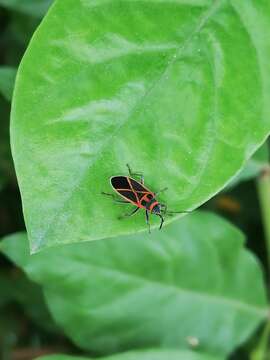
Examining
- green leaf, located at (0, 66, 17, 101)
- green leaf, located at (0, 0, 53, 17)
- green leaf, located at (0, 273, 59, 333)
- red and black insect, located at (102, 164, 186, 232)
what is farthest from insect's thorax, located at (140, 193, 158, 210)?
green leaf, located at (0, 273, 59, 333)

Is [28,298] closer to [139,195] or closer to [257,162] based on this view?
[257,162]

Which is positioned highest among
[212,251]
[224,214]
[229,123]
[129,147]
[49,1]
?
[229,123]

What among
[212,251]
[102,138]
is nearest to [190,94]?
[102,138]

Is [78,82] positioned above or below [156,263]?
above

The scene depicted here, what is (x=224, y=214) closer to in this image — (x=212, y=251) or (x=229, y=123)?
(x=212, y=251)

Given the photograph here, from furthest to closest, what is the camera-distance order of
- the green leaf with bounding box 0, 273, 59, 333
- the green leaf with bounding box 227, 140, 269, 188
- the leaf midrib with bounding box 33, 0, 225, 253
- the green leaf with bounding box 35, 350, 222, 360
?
1. the green leaf with bounding box 0, 273, 59, 333
2. the green leaf with bounding box 227, 140, 269, 188
3. the green leaf with bounding box 35, 350, 222, 360
4. the leaf midrib with bounding box 33, 0, 225, 253

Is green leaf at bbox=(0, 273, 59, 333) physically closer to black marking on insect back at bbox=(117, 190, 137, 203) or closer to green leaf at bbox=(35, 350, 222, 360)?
green leaf at bbox=(35, 350, 222, 360)

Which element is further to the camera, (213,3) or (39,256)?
(39,256)
